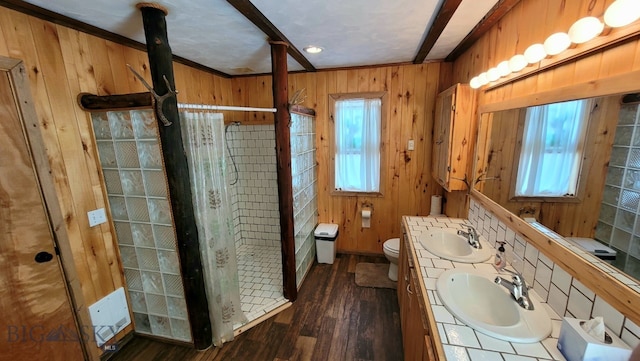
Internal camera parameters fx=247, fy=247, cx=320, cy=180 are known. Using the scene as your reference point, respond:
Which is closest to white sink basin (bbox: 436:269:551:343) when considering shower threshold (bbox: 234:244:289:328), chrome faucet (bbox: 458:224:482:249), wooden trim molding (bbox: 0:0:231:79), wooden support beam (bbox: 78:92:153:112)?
chrome faucet (bbox: 458:224:482:249)

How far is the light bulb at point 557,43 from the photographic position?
103 cm

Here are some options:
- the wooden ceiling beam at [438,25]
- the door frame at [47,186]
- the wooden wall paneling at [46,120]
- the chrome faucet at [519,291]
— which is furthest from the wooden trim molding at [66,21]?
the chrome faucet at [519,291]

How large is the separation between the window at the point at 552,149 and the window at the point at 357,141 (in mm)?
1711

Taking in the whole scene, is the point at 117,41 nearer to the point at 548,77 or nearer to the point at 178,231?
the point at 178,231

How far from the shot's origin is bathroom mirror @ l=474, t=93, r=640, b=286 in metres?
0.83

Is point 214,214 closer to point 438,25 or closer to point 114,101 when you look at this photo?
point 114,101

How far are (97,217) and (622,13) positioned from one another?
2.87 metres

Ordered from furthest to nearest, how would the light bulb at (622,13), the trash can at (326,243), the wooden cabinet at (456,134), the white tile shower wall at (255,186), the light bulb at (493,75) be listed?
the white tile shower wall at (255,186) < the trash can at (326,243) < the wooden cabinet at (456,134) < the light bulb at (493,75) < the light bulb at (622,13)

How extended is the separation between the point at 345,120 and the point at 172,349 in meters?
2.75

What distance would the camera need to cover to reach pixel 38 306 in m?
1.51

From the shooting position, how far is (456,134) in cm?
207

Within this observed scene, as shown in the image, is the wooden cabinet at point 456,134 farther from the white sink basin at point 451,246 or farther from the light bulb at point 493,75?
the white sink basin at point 451,246

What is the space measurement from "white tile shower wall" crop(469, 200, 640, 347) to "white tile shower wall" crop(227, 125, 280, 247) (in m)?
2.48

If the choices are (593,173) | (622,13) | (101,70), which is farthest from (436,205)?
(101,70)
